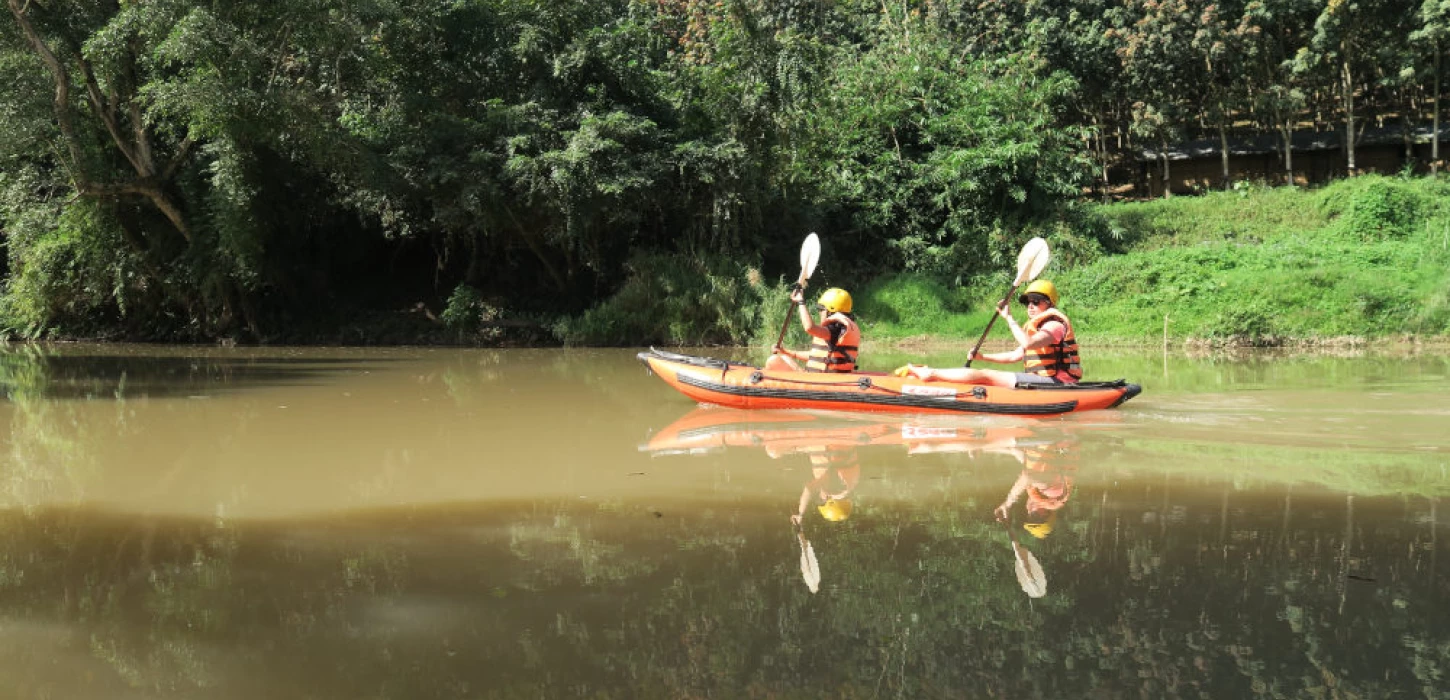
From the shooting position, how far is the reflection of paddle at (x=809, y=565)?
4.02 meters

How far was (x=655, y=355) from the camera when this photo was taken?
33.6 ft

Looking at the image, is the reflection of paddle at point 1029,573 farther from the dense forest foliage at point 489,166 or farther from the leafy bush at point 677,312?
the leafy bush at point 677,312

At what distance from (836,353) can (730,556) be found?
17.0 feet

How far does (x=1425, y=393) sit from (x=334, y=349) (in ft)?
50.2

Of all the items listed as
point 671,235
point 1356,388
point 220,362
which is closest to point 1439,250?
point 1356,388

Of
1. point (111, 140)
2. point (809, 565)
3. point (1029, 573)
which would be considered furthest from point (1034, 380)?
point (111, 140)

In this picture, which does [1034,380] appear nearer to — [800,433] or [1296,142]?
[800,433]

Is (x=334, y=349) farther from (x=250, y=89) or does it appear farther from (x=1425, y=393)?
(x=1425, y=393)

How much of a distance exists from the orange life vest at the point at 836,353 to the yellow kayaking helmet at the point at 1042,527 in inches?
172

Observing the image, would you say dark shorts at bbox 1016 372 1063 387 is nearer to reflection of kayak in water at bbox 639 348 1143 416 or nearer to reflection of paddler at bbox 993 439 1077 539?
reflection of kayak in water at bbox 639 348 1143 416

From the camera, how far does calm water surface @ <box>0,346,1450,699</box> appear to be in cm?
319

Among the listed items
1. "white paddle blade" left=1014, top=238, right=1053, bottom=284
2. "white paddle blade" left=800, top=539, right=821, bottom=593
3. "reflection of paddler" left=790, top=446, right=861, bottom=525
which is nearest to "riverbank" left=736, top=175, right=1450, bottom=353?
"white paddle blade" left=1014, top=238, right=1053, bottom=284

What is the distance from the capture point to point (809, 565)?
14.0 feet

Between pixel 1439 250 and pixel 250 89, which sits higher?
pixel 250 89
